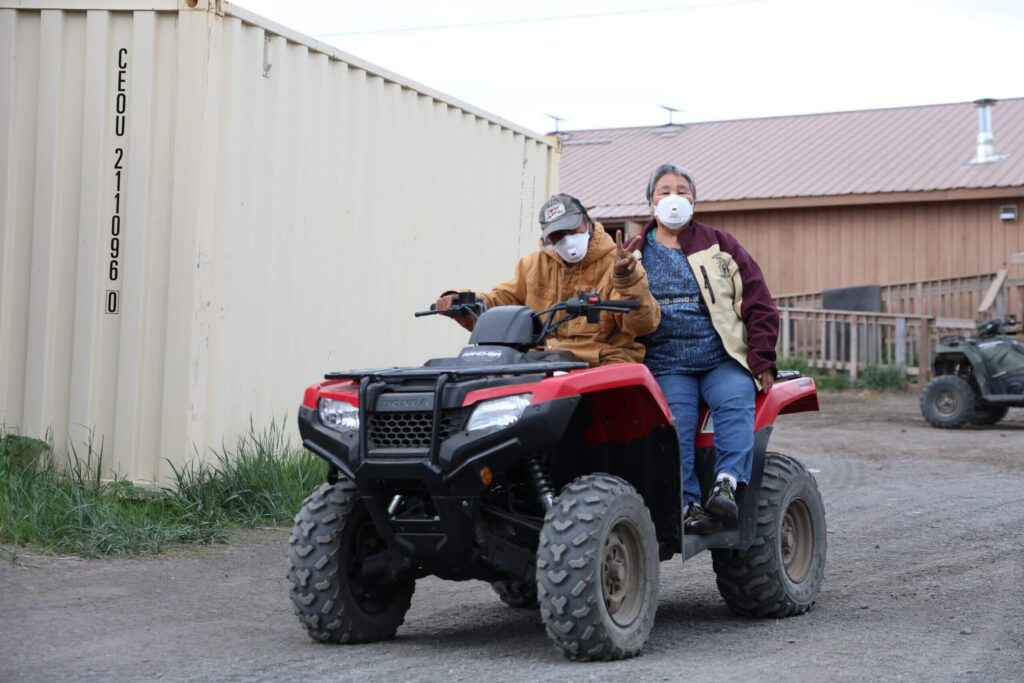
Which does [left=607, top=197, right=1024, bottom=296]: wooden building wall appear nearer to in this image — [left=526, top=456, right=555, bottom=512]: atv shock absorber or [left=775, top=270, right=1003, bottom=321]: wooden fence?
[left=775, top=270, right=1003, bottom=321]: wooden fence

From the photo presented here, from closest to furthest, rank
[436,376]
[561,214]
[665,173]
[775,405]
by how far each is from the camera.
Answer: [436,376] → [561,214] → [665,173] → [775,405]

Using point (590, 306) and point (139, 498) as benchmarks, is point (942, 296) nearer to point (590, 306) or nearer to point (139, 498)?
point (139, 498)

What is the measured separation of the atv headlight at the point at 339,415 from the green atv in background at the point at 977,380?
38.7 ft

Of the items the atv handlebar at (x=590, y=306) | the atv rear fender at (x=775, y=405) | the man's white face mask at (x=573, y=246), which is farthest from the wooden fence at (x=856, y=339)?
the atv handlebar at (x=590, y=306)

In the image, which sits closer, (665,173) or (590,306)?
(590,306)

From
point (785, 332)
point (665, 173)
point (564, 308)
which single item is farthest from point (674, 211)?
point (785, 332)

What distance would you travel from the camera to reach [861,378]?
21016mm

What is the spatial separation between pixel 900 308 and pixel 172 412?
1618 cm

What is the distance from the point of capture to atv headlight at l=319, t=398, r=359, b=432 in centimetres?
538

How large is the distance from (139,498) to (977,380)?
33.7 ft

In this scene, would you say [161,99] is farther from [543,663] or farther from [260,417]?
[543,663]

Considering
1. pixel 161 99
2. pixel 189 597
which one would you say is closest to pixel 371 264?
pixel 161 99

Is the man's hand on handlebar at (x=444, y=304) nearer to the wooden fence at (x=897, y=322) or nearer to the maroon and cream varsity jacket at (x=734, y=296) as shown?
the maroon and cream varsity jacket at (x=734, y=296)

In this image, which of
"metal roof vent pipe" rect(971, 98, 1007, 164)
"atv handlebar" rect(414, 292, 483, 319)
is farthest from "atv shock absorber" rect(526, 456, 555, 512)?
"metal roof vent pipe" rect(971, 98, 1007, 164)
